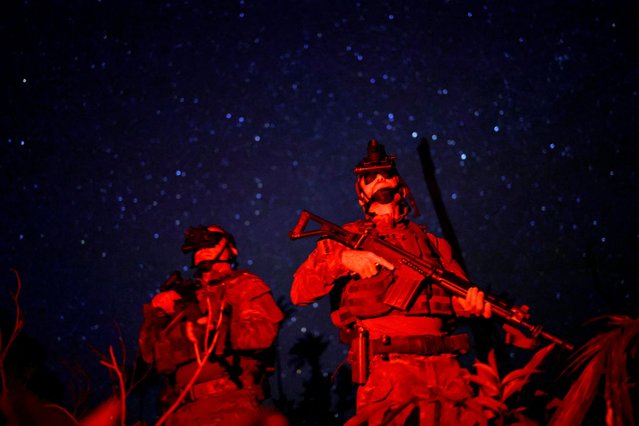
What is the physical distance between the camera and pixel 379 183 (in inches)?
197

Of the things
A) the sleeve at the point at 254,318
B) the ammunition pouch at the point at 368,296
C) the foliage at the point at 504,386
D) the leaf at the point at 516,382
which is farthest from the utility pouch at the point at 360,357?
the leaf at the point at 516,382

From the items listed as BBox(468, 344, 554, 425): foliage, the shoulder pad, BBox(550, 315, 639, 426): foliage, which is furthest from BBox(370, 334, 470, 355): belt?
BBox(550, 315, 639, 426): foliage

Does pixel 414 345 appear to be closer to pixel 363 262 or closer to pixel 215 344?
pixel 363 262

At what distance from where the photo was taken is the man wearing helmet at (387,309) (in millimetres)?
4027

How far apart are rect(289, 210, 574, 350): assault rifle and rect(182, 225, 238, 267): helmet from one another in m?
1.40

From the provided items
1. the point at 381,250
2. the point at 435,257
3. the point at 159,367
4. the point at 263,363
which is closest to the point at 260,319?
the point at 263,363

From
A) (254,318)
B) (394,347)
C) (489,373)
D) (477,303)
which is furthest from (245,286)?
(489,373)

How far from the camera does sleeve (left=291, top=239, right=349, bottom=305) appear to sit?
14.7 ft

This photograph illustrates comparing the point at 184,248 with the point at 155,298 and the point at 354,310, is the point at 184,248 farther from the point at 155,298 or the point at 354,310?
the point at 354,310

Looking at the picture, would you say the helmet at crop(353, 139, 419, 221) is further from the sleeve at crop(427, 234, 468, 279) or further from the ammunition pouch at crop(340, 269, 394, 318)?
the ammunition pouch at crop(340, 269, 394, 318)

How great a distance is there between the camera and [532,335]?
13.6ft

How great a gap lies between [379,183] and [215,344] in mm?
2186

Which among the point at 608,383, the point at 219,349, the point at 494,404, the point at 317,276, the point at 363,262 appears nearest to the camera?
the point at 608,383

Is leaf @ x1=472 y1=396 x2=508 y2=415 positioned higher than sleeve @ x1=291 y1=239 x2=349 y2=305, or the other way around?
sleeve @ x1=291 y1=239 x2=349 y2=305
